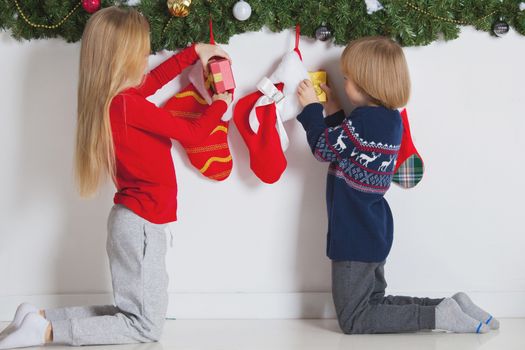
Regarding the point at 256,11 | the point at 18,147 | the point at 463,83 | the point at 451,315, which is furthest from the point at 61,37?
the point at 451,315

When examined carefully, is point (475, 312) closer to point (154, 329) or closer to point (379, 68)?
point (379, 68)

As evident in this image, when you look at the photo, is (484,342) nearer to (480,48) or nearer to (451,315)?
(451,315)

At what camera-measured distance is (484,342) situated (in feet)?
7.80

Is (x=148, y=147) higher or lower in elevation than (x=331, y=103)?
lower

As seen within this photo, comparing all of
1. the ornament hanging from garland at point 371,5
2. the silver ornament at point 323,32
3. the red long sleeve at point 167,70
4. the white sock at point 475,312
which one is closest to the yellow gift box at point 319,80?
the silver ornament at point 323,32

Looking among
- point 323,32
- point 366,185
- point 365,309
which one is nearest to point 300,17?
point 323,32

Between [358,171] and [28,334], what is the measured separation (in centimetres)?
115

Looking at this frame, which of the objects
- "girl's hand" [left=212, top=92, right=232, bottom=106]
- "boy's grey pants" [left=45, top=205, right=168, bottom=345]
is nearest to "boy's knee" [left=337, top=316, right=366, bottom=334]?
"boy's grey pants" [left=45, top=205, right=168, bottom=345]

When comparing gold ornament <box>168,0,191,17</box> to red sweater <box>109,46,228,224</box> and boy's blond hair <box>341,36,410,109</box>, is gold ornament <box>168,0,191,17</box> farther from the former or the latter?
boy's blond hair <box>341,36,410,109</box>

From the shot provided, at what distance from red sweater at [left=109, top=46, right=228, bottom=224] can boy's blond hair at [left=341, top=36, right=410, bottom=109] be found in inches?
17.8

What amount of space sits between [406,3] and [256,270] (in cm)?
106

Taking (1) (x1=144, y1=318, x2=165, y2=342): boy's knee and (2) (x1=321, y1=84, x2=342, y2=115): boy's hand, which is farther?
(2) (x1=321, y1=84, x2=342, y2=115): boy's hand

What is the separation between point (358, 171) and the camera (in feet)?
8.13

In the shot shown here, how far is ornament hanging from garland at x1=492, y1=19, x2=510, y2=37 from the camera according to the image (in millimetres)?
2568
